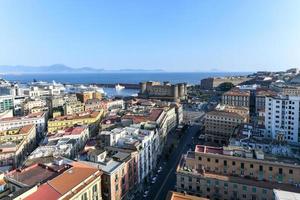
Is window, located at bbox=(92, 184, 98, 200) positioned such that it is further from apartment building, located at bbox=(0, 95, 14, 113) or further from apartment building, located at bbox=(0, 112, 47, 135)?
apartment building, located at bbox=(0, 95, 14, 113)

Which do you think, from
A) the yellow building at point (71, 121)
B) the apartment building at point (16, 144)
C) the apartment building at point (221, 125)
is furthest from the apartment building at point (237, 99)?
the apartment building at point (16, 144)

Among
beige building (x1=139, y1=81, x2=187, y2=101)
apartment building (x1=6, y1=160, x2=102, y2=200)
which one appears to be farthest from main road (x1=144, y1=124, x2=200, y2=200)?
beige building (x1=139, y1=81, x2=187, y2=101)

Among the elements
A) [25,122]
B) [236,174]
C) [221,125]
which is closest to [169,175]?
[236,174]

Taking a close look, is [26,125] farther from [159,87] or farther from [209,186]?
[159,87]

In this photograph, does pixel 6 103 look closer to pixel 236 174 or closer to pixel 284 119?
pixel 236 174

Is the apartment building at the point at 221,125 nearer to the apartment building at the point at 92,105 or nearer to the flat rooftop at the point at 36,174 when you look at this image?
the flat rooftop at the point at 36,174

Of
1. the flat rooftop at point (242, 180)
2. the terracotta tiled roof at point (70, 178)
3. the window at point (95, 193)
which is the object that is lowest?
the window at point (95, 193)
